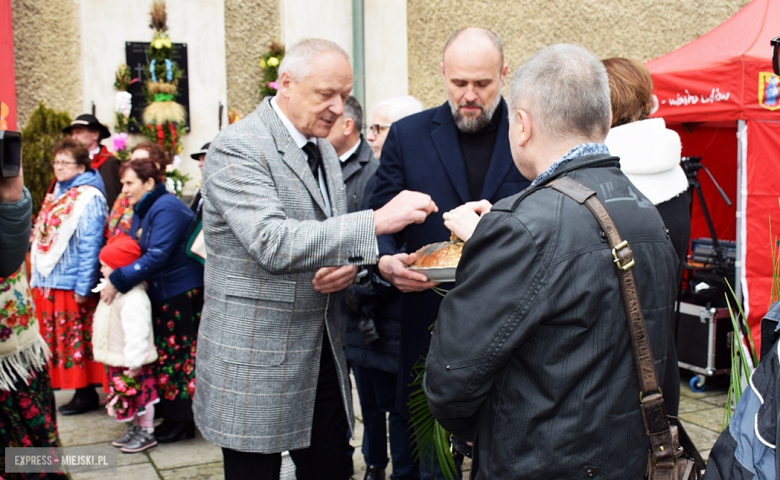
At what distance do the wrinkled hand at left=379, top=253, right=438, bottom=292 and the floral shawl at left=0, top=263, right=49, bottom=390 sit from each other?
1316 millimetres

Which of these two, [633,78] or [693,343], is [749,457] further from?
[693,343]

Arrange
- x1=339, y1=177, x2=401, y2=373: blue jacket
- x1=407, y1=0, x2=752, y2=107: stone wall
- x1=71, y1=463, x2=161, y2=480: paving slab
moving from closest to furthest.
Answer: x1=339, y1=177, x2=401, y2=373: blue jacket, x1=71, y1=463, x2=161, y2=480: paving slab, x1=407, y1=0, x2=752, y2=107: stone wall

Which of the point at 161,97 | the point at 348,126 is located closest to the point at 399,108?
the point at 348,126

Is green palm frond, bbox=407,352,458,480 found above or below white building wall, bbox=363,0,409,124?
below

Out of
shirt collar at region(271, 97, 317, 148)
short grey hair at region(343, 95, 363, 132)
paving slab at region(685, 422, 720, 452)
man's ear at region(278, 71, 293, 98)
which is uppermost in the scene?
short grey hair at region(343, 95, 363, 132)

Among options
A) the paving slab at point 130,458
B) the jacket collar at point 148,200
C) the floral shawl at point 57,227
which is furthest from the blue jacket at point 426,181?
the floral shawl at point 57,227

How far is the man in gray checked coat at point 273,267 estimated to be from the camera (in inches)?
90.5

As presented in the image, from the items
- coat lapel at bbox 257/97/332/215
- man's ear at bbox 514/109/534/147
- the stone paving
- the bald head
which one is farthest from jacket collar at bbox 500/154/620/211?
the stone paving

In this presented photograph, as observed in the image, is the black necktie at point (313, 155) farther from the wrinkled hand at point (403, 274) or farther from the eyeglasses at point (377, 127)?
the eyeglasses at point (377, 127)

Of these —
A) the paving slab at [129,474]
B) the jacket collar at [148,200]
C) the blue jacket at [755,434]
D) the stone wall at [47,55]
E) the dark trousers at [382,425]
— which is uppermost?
the stone wall at [47,55]

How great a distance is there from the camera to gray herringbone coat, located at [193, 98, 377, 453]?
229cm

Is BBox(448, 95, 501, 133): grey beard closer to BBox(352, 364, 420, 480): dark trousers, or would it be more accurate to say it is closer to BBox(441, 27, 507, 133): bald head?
BBox(441, 27, 507, 133): bald head

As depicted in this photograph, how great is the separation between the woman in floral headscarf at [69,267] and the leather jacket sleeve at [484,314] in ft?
13.8

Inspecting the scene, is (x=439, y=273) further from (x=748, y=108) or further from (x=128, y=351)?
(x=748, y=108)
